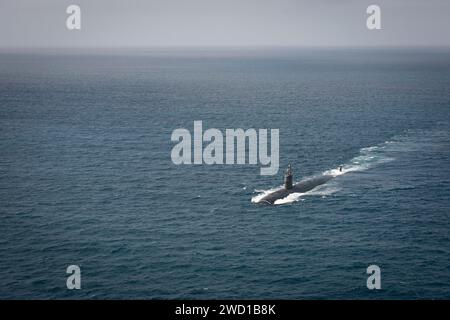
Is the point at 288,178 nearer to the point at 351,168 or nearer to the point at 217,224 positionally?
the point at 217,224

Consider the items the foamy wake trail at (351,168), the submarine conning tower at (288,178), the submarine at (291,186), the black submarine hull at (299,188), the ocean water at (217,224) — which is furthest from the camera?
the submarine conning tower at (288,178)

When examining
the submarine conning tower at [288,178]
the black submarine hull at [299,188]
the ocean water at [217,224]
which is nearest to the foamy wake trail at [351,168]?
the ocean water at [217,224]

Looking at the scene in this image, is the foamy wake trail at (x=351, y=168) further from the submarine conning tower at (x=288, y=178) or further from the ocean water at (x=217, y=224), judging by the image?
the submarine conning tower at (x=288, y=178)

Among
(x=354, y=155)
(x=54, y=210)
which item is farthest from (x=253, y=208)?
(x=354, y=155)

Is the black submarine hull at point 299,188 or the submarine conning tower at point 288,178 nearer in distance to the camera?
the black submarine hull at point 299,188

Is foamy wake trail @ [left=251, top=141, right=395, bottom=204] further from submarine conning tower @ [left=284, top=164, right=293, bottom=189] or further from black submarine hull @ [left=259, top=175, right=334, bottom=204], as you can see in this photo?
submarine conning tower @ [left=284, top=164, right=293, bottom=189]

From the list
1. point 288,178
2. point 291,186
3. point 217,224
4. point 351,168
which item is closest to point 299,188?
point 291,186

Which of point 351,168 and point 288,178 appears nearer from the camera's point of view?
point 288,178

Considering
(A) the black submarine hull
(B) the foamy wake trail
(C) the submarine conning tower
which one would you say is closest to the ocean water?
(B) the foamy wake trail
